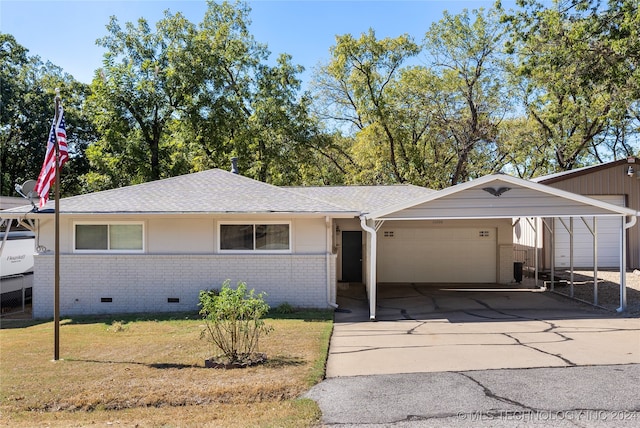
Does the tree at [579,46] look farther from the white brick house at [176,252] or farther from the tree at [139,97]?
the tree at [139,97]

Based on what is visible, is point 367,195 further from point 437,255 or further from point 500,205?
point 500,205

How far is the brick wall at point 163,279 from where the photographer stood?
12227mm

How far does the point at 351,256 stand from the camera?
57.0 feet

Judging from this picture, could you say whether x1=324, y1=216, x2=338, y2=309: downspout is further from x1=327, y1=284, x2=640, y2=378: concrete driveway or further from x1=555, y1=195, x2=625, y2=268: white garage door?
x1=555, y1=195, x2=625, y2=268: white garage door

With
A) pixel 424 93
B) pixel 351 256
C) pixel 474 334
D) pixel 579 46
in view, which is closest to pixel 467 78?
pixel 424 93

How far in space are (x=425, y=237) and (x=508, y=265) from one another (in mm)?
3001

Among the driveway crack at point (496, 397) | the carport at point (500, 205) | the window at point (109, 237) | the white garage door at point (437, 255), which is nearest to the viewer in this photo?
the driveway crack at point (496, 397)

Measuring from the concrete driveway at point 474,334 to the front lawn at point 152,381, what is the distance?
32.8 inches

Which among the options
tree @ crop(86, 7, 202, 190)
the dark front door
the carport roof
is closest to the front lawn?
the carport roof

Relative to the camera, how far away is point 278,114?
2675 cm

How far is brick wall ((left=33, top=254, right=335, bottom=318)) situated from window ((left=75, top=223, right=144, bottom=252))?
0.96 feet

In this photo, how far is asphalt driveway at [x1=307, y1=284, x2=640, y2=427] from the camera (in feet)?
16.8

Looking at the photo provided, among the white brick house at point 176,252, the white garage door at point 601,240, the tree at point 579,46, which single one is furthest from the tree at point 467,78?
the white brick house at point 176,252

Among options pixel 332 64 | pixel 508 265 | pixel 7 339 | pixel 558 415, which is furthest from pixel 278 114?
pixel 558 415
